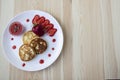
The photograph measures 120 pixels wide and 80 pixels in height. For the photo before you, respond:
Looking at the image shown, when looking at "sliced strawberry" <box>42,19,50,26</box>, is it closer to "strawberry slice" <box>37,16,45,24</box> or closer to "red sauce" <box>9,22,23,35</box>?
"strawberry slice" <box>37,16,45,24</box>

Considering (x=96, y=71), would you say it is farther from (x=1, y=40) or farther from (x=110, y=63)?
(x=1, y=40)

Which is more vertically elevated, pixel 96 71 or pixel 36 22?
pixel 36 22

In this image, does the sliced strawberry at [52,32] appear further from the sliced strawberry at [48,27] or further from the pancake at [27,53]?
the pancake at [27,53]

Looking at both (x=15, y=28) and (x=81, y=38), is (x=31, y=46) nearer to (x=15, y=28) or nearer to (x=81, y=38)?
(x=15, y=28)

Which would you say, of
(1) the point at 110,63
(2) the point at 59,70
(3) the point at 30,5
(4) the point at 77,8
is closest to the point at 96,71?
(1) the point at 110,63

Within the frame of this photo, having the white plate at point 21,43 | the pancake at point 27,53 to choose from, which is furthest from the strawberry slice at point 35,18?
the pancake at point 27,53

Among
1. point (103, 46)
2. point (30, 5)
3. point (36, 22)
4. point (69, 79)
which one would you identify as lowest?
point (69, 79)

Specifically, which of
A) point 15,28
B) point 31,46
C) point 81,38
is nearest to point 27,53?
point 31,46
